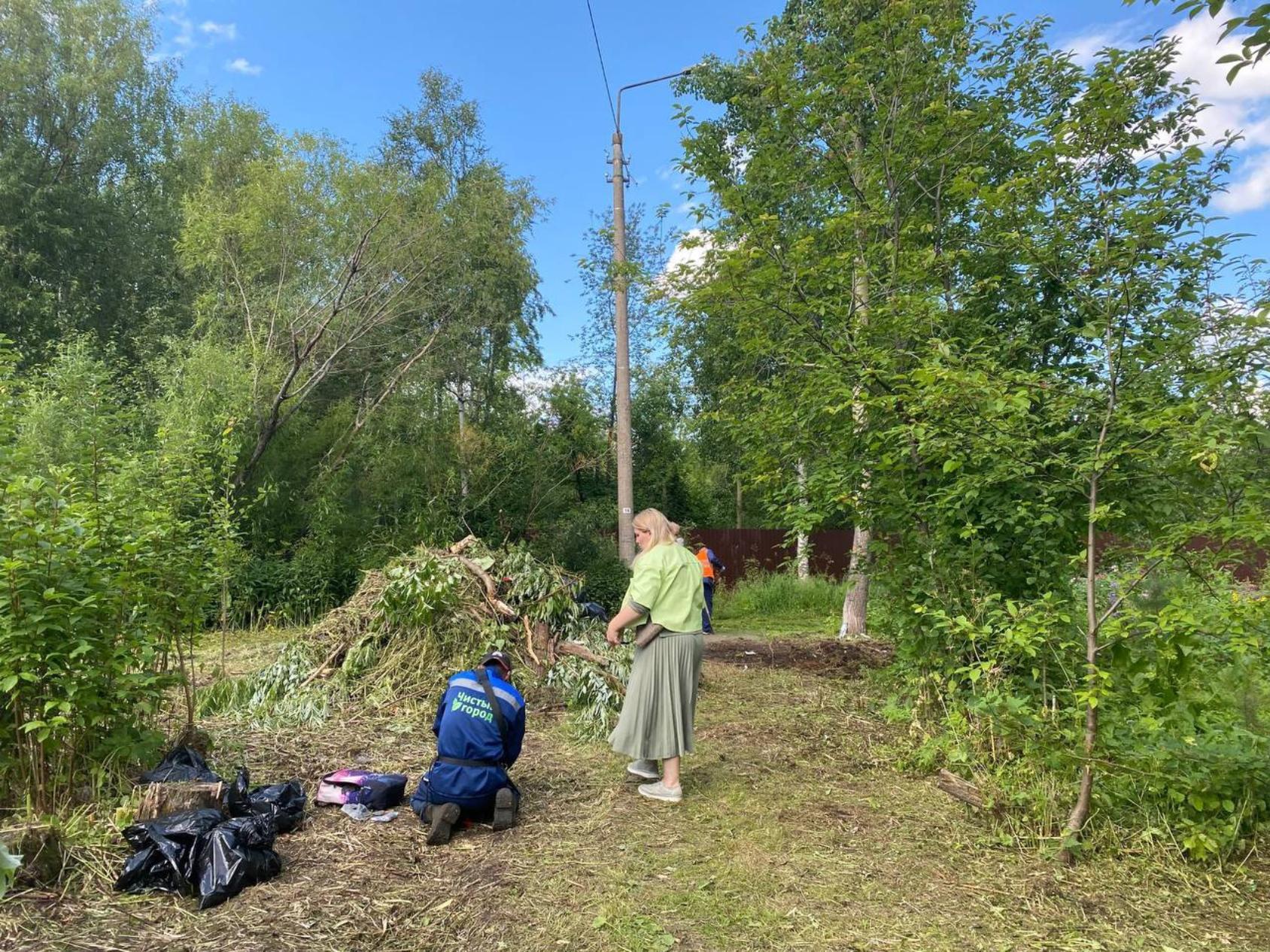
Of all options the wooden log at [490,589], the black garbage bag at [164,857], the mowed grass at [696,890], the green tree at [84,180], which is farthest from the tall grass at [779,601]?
the green tree at [84,180]

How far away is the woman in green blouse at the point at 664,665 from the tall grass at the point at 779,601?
366 inches

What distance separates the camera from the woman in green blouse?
182 inches

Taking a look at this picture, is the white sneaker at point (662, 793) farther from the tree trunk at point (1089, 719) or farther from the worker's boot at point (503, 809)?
the tree trunk at point (1089, 719)

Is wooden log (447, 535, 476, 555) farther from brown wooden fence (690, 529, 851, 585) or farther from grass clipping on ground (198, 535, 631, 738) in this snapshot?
brown wooden fence (690, 529, 851, 585)

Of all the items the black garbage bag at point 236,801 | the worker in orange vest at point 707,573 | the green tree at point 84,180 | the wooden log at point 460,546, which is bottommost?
the black garbage bag at point 236,801

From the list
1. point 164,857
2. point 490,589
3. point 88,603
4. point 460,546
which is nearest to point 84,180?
point 460,546

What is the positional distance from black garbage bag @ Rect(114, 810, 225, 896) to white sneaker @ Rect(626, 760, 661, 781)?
2363 mm

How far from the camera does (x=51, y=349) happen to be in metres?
17.5

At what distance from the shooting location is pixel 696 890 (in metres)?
3.46

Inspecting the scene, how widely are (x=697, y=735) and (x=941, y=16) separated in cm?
584

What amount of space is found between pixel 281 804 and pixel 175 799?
59cm

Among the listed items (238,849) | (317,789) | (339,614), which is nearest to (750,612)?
(339,614)

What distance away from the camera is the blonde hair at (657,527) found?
15.6 ft

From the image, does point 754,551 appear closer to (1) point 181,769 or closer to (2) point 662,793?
(2) point 662,793
